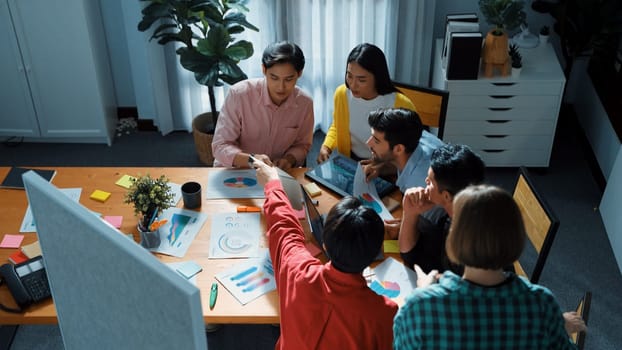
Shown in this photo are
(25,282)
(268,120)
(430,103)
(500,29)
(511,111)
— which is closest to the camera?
(25,282)

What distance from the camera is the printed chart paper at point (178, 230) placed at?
7.20 feet

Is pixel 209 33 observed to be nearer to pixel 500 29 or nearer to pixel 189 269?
pixel 500 29

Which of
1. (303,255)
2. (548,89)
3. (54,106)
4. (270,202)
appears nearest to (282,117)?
(270,202)

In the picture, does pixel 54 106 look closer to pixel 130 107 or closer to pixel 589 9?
pixel 130 107

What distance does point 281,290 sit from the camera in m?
1.73

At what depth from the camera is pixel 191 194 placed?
93.8 inches

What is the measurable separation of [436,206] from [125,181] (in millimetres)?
1285

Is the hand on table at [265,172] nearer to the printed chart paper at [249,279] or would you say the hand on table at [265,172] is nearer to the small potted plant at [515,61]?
the printed chart paper at [249,279]

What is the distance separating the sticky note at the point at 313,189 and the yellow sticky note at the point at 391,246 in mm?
387

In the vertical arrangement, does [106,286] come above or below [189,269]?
above

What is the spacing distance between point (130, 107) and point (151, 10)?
1.13m

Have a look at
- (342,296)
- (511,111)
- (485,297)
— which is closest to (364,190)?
(342,296)

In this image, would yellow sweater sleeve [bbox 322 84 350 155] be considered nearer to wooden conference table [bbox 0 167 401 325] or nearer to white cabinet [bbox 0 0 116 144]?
wooden conference table [bbox 0 167 401 325]

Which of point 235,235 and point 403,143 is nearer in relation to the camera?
point 235,235
